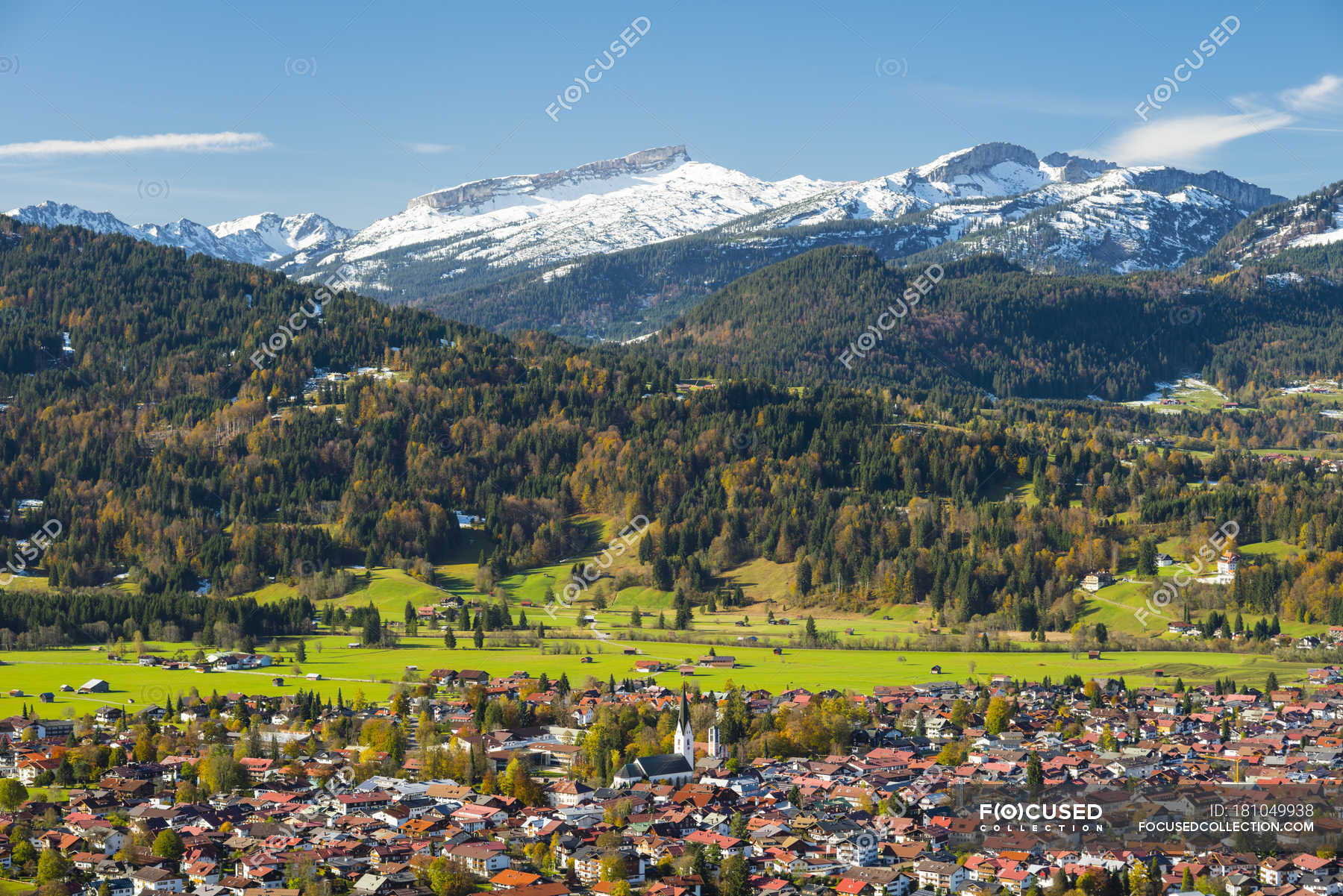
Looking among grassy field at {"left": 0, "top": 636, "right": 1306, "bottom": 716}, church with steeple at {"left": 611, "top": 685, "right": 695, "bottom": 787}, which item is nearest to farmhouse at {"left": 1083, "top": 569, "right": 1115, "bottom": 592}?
grassy field at {"left": 0, "top": 636, "right": 1306, "bottom": 716}

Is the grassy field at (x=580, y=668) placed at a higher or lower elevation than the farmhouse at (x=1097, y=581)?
lower

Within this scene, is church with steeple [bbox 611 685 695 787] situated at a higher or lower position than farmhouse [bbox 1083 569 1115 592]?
lower

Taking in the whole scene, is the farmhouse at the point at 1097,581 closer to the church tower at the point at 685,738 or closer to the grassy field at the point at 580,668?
the grassy field at the point at 580,668

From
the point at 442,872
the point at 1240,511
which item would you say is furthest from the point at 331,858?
the point at 1240,511

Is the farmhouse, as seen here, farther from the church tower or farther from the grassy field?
the church tower

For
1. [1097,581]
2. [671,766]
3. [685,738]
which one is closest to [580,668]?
[685,738]

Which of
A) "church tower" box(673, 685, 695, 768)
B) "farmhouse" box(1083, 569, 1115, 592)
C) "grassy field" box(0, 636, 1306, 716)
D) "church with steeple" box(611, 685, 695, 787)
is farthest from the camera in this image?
"farmhouse" box(1083, 569, 1115, 592)

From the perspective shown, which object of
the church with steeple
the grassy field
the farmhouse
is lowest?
the church with steeple

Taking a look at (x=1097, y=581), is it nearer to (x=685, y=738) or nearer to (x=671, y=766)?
(x=685, y=738)

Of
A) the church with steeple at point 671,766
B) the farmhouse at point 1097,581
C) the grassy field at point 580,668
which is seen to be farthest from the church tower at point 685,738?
the farmhouse at point 1097,581
